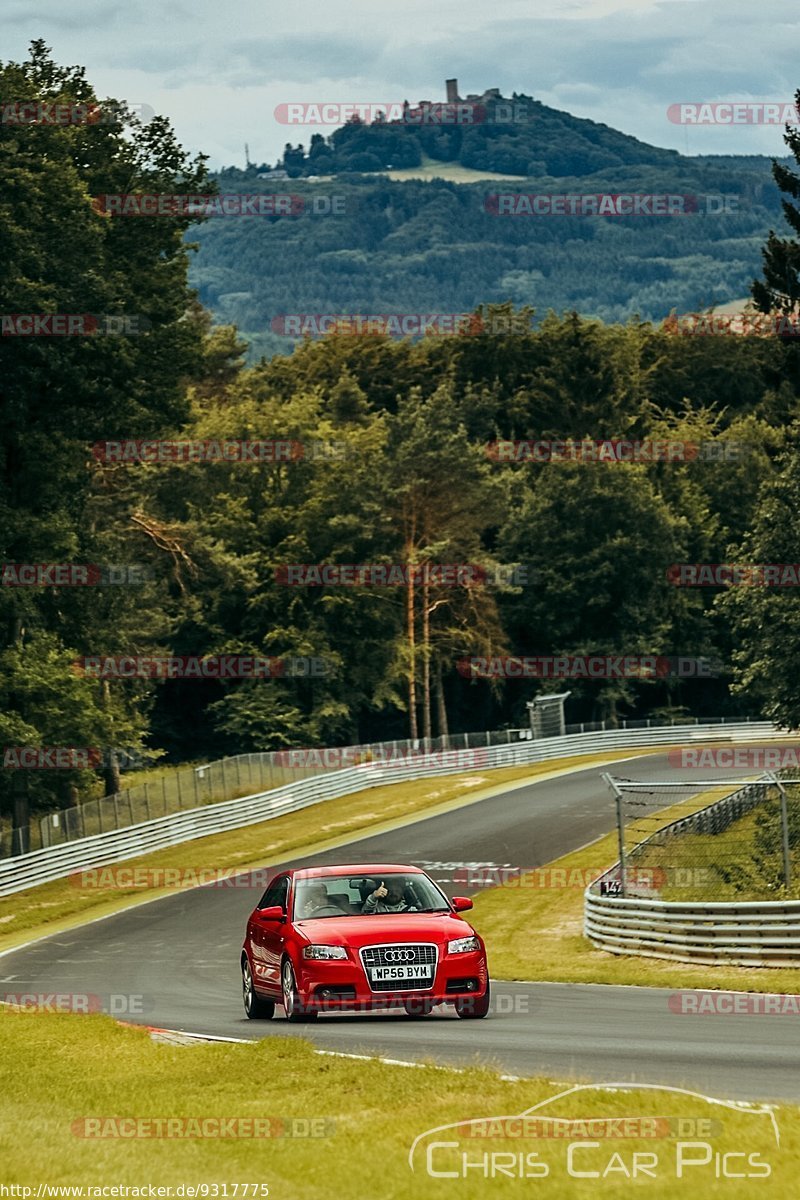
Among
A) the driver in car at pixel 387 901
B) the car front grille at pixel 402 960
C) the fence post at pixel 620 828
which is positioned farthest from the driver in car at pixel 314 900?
the fence post at pixel 620 828

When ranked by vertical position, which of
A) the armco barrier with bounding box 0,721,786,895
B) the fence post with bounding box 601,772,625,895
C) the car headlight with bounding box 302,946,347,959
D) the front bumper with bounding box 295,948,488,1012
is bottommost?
the armco barrier with bounding box 0,721,786,895

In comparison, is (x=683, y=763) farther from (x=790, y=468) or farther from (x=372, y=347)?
(x=372, y=347)

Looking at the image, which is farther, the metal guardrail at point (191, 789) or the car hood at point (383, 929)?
the metal guardrail at point (191, 789)

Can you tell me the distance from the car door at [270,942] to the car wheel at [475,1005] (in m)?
1.84

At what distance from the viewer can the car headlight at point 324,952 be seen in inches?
656

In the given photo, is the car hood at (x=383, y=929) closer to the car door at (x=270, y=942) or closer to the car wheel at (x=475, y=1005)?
the car door at (x=270, y=942)

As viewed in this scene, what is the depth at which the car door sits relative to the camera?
1749 centimetres

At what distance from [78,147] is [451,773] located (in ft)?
98.2

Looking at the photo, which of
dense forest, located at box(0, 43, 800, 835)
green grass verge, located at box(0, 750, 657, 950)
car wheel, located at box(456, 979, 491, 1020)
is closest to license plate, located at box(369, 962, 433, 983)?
car wheel, located at box(456, 979, 491, 1020)

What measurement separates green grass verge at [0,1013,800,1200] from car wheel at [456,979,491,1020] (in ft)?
12.4

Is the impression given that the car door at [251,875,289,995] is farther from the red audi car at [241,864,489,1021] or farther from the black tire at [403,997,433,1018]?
the black tire at [403,997,433,1018]

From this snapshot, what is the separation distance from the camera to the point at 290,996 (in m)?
17.2

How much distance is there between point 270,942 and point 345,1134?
8.53 meters

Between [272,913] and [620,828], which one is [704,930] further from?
[272,913]
